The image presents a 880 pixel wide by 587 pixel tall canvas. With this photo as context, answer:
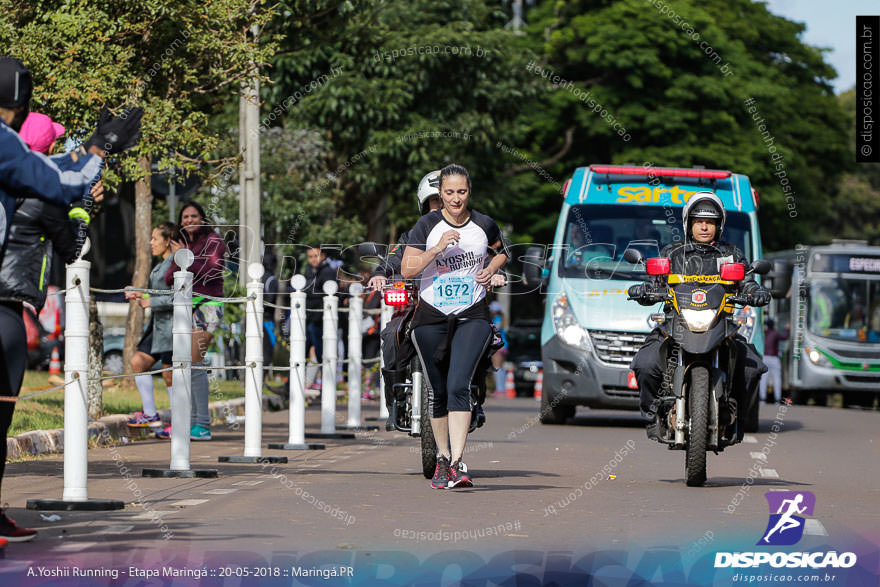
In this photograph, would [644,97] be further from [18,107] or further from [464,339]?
[18,107]

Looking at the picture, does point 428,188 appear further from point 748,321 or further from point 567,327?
point 748,321

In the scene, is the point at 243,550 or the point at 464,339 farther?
the point at 464,339

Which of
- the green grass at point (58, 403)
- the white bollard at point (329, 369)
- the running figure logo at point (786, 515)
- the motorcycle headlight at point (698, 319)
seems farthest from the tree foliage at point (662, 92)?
the running figure logo at point (786, 515)

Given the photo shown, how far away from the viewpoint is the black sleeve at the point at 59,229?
777 centimetres

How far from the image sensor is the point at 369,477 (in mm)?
11453

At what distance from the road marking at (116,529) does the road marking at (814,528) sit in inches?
132

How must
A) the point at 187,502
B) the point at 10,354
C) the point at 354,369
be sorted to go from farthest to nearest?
the point at 354,369 < the point at 187,502 < the point at 10,354

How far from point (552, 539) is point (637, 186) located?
37.2ft

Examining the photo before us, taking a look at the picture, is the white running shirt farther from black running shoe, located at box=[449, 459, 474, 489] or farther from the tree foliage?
the tree foliage

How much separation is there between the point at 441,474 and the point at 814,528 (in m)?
2.69

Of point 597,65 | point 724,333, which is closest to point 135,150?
point 724,333

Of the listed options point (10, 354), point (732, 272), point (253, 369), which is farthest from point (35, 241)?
point (253, 369)

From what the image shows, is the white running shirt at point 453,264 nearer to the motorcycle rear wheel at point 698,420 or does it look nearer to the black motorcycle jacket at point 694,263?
the black motorcycle jacket at point 694,263

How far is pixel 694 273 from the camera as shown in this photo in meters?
11.3
